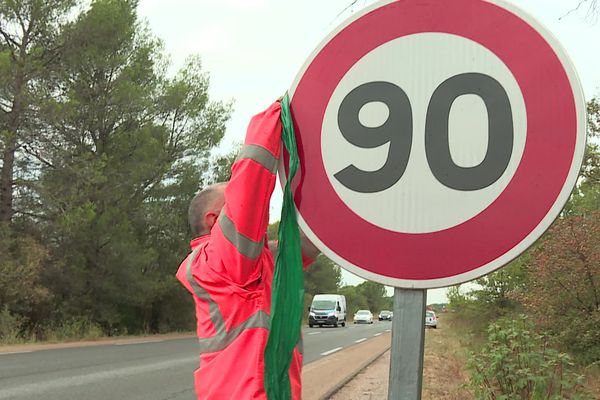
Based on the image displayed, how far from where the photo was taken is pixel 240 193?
153cm

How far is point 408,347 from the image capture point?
129cm

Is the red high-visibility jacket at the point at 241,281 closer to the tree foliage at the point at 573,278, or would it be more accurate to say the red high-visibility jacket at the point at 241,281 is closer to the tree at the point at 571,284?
the tree foliage at the point at 573,278

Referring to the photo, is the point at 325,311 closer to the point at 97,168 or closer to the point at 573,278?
the point at 97,168

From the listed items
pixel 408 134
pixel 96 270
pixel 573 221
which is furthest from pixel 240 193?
pixel 96 270

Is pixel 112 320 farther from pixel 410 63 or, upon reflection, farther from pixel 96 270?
pixel 410 63

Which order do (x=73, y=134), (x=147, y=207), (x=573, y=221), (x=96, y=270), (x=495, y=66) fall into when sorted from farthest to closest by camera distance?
(x=147, y=207) < (x=96, y=270) < (x=73, y=134) < (x=573, y=221) < (x=495, y=66)

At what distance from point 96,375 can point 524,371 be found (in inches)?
280

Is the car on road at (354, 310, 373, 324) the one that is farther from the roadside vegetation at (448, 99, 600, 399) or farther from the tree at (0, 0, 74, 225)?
the roadside vegetation at (448, 99, 600, 399)

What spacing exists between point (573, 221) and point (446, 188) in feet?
31.3

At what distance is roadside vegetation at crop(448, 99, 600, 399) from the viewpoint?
5.88 meters

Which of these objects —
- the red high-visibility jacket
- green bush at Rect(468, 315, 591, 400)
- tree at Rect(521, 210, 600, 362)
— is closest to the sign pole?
the red high-visibility jacket

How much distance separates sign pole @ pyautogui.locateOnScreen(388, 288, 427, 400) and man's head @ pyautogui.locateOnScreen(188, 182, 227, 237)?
843mm

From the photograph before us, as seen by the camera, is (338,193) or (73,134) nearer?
(338,193)

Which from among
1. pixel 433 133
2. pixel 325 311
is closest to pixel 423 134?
pixel 433 133
